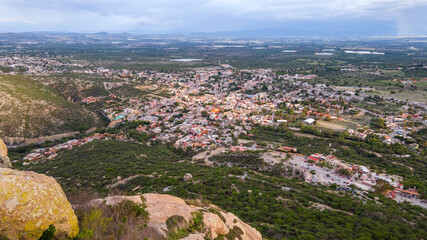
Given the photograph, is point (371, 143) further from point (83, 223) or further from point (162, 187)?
point (83, 223)

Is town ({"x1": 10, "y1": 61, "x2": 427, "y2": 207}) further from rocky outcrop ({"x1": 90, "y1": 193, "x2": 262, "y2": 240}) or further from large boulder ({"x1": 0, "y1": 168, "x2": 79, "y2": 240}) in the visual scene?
large boulder ({"x1": 0, "y1": 168, "x2": 79, "y2": 240})

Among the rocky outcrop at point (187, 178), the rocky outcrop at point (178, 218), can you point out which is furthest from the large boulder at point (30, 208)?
the rocky outcrop at point (187, 178)

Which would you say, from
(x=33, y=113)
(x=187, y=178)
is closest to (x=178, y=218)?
(x=187, y=178)

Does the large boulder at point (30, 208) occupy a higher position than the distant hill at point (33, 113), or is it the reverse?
the large boulder at point (30, 208)

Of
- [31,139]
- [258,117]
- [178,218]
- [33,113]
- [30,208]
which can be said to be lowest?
[31,139]

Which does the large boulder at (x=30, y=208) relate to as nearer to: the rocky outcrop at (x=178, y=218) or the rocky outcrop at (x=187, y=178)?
the rocky outcrop at (x=178, y=218)

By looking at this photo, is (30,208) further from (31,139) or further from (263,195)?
(31,139)

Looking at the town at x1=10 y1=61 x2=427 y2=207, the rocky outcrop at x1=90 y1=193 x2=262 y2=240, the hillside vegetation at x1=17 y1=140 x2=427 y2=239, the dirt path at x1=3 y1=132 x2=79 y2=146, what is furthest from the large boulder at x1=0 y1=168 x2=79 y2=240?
the dirt path at x1=3 y1=132 x2=79 y2=146
